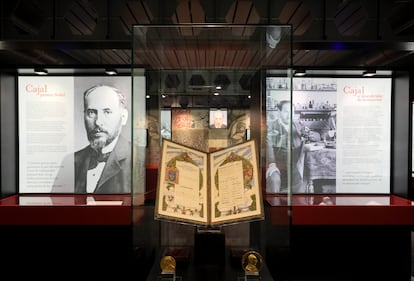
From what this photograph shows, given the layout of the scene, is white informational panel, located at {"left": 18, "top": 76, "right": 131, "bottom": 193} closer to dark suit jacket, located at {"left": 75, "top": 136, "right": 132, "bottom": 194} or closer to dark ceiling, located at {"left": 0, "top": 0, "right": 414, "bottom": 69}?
dark suit jacket, located at {"left": 75, "top": 136, "right": 132, "bottom": 194}

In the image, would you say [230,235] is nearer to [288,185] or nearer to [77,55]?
[288,185]

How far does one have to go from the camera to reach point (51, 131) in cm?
401

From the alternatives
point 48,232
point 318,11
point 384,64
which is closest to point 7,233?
point 48,232

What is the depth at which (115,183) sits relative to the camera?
3996mm

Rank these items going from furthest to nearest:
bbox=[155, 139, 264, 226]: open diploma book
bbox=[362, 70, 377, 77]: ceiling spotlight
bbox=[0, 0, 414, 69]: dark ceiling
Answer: bbox=[362, 70, 377, 77]: ceiling spotlight < bbox=[0, 0, 414, 69]: dark ceiling < bbox=[155, 139, 264, 226]: open diploma book

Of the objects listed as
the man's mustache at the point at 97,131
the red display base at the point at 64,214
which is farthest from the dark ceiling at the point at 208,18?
the man's mustache at the point at 97,131

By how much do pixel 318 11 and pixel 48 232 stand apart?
3262 millimetres

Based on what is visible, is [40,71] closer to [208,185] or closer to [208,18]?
[208,18]

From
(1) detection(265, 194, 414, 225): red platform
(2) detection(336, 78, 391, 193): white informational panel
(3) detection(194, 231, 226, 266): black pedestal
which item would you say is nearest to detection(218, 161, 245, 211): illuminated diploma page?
(3) detection(194, 231, 226, 266): black pedestal

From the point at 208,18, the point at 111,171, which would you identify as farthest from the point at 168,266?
the point at 111,171

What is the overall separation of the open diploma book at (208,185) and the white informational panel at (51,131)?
8.31 feet

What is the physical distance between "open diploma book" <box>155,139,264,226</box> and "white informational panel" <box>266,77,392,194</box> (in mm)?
2537

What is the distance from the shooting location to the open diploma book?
1.52 metres

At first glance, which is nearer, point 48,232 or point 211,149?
point 211,149
